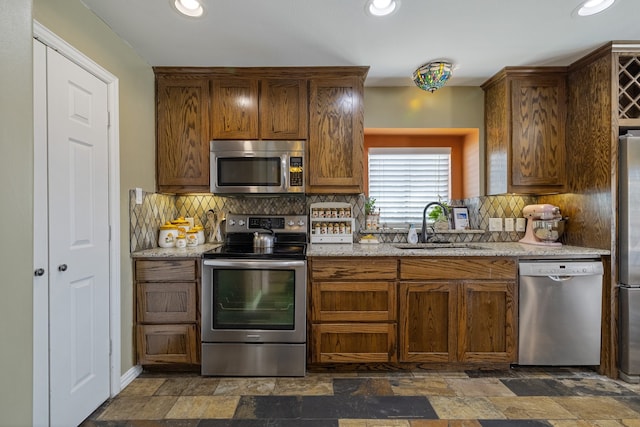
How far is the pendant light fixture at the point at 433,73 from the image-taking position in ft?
8.05

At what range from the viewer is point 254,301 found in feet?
7.41

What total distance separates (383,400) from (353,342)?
0.41 meters

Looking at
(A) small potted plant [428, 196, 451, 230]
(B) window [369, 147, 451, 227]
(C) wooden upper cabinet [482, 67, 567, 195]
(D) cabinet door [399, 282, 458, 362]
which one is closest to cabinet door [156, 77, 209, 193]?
(B) window [369, 147, 451, 227]


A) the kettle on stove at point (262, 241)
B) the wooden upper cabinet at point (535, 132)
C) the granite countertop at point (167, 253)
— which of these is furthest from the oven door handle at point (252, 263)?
the wooden upper cabinet at point (535, 132)

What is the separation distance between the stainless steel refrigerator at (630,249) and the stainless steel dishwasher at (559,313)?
141mm

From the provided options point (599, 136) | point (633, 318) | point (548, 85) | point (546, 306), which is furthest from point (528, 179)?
point (633, 318)

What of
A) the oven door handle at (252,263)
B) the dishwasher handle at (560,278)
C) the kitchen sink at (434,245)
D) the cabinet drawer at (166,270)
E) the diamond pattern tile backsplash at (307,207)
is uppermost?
the diamond pattern tile backsplash at (307,207)

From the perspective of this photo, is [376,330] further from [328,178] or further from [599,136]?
[599,136]

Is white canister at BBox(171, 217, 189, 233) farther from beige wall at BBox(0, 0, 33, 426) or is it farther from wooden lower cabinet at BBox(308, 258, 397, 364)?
beige wall at BBox(0, 0, 33, 426)

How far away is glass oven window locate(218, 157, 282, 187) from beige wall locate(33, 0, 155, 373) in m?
0.56

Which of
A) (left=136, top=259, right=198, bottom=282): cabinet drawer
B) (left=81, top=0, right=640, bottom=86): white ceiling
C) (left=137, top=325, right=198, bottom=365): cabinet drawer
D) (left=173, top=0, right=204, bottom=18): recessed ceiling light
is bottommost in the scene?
(left=137, top=325, right=198, bottom=365): cabinet drawer

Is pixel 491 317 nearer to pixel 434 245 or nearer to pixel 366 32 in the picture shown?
pixel 434 245

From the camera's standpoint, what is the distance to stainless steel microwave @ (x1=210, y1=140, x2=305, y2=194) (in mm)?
2545

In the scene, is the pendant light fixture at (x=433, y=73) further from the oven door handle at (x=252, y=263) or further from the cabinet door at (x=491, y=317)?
the oven door handle at (x=252, y=263)
